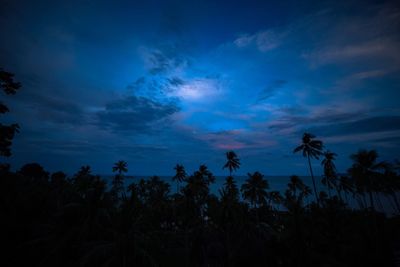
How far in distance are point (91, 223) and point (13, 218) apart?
269 inches

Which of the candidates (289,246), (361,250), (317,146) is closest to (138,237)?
(289,246)

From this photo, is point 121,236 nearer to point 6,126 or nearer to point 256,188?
point 6,126

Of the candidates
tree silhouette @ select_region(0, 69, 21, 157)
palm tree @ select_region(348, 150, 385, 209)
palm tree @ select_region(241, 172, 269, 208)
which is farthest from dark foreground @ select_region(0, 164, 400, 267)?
palm tree @ select_region(241, 172, 269, 208)

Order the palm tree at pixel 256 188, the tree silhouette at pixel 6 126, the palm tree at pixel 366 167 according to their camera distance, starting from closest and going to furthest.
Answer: the tree silhouette at pixel 6 126 < the palm tree at pixel 366 167 < the palm tree at pixel 256 188

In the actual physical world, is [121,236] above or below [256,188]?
below

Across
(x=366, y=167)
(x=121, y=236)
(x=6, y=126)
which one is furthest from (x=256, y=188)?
(x=6, y=126)

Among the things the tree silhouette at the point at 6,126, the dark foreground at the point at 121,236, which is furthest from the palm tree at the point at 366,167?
the tree silhouette at the point at 6,126

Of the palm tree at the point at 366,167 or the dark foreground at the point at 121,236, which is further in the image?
the palm tree at the point at 366,167

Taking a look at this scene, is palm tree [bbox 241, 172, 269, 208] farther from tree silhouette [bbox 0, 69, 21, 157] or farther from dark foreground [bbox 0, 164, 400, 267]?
tree silhouette [bbox 0, 69, 21, 157]

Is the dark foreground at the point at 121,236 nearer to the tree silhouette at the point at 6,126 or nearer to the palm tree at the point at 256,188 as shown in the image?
the tree silhouette at the point at 6,126

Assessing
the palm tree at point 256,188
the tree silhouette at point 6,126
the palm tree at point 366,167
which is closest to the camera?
the tree silhouette at point 6,126

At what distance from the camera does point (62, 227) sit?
18.4 m

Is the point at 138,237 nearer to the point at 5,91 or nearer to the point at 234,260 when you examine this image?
the point at 234,260

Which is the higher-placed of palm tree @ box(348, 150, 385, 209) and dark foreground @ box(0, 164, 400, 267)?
palm tree @ box(348, 150, 385, 209)
